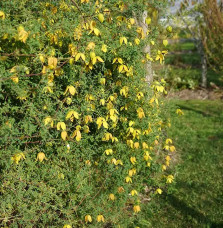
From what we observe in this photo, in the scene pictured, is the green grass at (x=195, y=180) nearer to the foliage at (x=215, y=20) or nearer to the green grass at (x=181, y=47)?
the foliage at (x=215, y=20)

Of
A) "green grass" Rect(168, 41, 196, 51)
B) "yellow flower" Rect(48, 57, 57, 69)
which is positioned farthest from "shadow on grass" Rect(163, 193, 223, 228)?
"green grass" Rect(168, 41, 196, 51)

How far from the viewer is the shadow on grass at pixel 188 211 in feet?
12.2

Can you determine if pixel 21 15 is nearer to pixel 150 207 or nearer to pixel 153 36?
pixel 153 36

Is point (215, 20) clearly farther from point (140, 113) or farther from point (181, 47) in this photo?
point (181, 47)

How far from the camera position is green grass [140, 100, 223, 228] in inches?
154

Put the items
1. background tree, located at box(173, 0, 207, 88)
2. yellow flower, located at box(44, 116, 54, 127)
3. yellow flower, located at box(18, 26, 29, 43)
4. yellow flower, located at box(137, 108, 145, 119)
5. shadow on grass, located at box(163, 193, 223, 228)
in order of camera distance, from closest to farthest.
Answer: yellow flower, located at box(18, 26, 29, 43), yellow flower, located at box(44, 116, 54, 127), yellow flower, located at box(137, 108, 145, 119), shadow on grass, located at box(163, 193, 223, 228), background tree, located at box(173, 0, 207, 88)

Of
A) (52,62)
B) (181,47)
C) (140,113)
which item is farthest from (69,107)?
(181,47)

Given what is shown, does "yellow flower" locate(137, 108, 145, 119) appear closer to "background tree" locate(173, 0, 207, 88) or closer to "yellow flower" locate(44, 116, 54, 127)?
"yellow flower" locate(44, 116, 54, 127)

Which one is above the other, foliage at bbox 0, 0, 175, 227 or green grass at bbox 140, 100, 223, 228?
foliage at bbox 0, 0, 175, 227

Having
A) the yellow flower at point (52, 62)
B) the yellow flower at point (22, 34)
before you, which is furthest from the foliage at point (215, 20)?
the yellow flower at point (22, 34)

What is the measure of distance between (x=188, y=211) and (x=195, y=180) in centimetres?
87

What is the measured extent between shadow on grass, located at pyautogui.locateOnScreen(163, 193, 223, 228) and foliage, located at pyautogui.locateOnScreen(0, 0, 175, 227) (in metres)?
0.89

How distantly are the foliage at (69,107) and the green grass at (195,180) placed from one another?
29.0 inches

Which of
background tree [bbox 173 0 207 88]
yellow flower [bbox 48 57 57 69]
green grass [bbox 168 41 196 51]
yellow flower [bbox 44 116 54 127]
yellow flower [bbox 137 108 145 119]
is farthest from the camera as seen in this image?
green grass [bbox 168 41 196 51]
